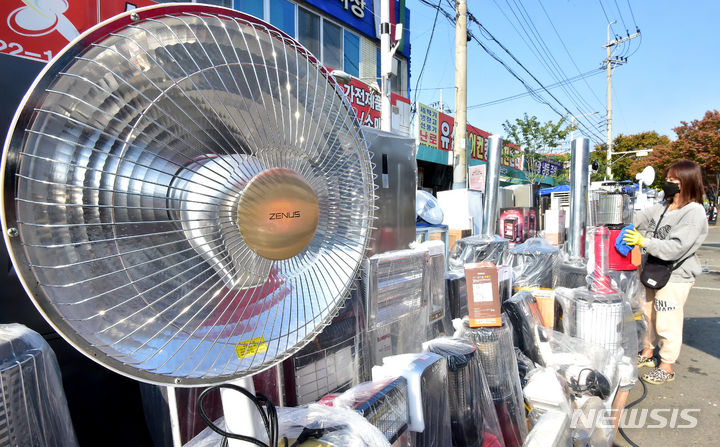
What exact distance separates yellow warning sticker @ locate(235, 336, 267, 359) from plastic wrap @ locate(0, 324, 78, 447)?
0.49 m

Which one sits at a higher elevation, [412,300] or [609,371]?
[412,300]

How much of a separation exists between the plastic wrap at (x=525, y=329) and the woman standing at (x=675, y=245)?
3.90 ft

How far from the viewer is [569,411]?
5.90 ft

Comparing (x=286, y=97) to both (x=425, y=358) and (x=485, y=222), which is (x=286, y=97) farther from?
(x=485, y=222)

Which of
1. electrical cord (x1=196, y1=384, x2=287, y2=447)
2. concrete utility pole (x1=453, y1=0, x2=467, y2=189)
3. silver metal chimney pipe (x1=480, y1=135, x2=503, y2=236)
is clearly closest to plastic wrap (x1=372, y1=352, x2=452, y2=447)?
electrical cord (x1=196, y1=384, x2=287, y2=447)

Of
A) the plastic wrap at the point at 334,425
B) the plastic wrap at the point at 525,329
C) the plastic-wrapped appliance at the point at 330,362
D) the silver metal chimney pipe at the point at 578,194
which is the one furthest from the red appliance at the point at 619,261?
the plastic wrap at the point at 334,425

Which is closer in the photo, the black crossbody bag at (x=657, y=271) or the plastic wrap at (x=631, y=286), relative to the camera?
the black crossbody bag at (x=657, y=271)

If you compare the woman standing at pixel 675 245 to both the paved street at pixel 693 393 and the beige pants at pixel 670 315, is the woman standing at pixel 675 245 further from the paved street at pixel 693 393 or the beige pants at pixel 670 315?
the paved street at pixel 693 393

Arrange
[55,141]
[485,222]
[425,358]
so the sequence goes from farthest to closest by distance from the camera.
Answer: [485,222] < [425,358] < [55,141]

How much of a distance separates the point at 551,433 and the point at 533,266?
75.5 inches

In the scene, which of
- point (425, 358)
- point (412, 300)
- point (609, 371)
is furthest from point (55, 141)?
point (609, 371)

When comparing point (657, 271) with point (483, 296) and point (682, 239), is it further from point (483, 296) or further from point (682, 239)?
point (483, 296)

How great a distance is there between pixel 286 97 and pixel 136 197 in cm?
31

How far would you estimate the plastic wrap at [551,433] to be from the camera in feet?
4.41
